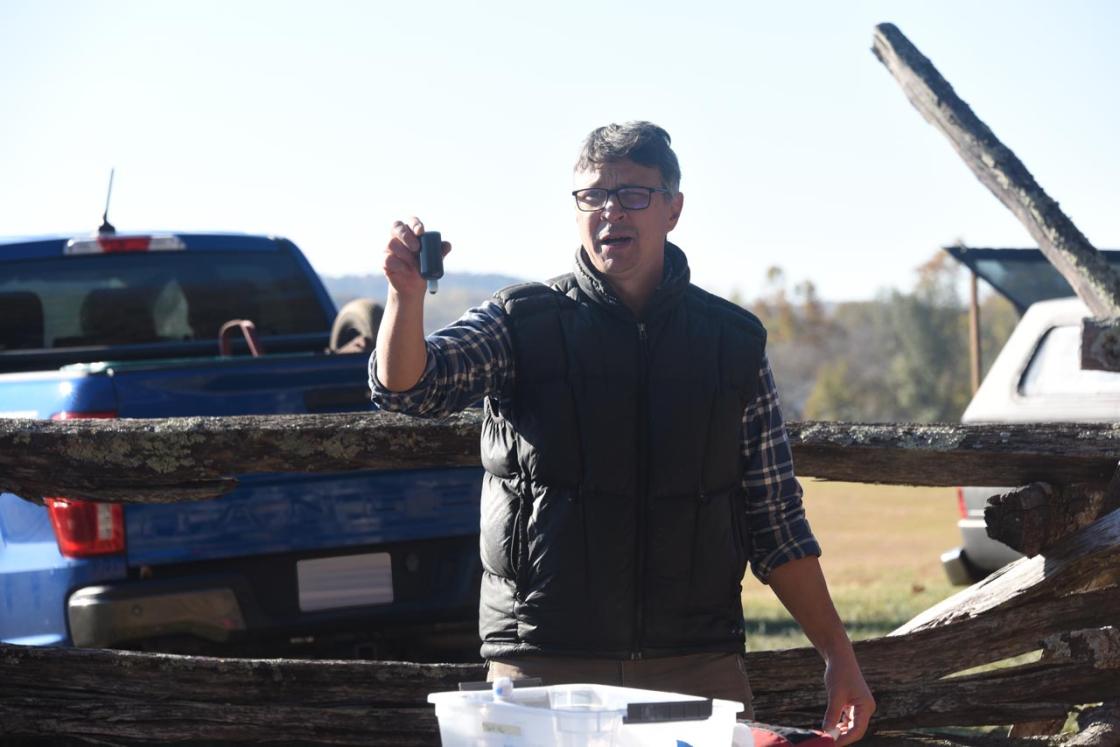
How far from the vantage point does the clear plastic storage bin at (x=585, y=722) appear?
2406 mm

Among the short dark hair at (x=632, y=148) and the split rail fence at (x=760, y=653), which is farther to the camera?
the split rail fence at (x=760, y=653)

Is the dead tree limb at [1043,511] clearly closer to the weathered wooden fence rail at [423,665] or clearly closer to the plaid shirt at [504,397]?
the weathered wooden fence rail at [423,665]

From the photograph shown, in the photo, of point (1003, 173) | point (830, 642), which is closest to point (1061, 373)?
point (1003, 173)

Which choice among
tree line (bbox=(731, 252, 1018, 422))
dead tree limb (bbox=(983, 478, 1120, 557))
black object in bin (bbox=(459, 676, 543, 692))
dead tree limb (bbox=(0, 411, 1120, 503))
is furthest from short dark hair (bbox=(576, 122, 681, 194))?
tree line (bbox=(731, 252, 1018, 422))

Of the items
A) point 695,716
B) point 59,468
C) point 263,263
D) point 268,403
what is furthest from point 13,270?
point 695,716

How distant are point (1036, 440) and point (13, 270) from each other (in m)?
4.23

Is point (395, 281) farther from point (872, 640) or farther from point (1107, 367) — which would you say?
point (1107, 367)

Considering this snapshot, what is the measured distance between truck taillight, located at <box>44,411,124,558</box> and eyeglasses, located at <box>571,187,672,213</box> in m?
2.41

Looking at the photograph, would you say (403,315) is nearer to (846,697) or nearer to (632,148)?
(632,148)

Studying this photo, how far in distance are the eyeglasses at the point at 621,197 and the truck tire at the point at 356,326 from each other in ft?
10.3

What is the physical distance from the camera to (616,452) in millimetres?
3236

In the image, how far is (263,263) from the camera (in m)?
7.28

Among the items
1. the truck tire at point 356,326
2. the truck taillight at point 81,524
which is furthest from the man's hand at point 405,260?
the truck tire at point 356,326

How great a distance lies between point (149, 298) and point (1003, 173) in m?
3.88
